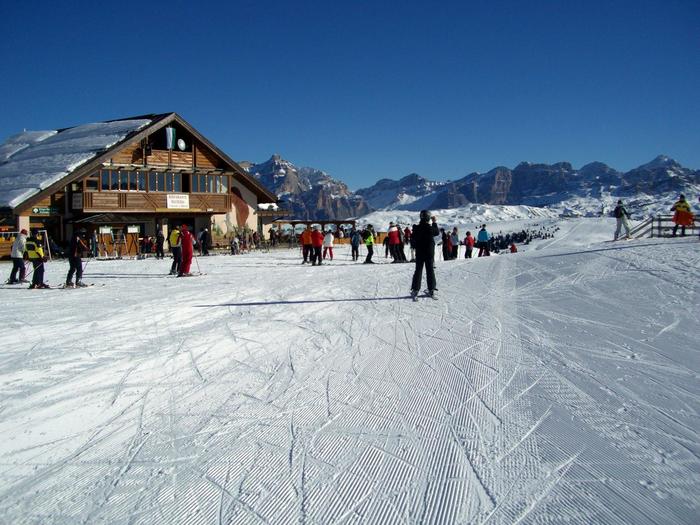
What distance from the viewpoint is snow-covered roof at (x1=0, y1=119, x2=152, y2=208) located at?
27.9 m

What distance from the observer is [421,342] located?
6.56 meters

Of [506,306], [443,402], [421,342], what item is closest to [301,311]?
[421,342]

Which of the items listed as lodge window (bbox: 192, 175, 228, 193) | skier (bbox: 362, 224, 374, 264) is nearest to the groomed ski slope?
skier (bbox: 362, 224, 374, 264)

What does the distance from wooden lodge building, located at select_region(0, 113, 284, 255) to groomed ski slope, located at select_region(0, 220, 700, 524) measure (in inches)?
890

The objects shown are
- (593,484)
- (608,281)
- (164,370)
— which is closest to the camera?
(593,484)

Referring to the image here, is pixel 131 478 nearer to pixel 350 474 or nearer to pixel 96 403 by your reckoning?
pixel 350 474

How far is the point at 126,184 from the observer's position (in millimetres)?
30828

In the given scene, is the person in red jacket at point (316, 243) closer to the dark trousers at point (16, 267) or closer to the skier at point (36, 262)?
the skier at point (36, 262)

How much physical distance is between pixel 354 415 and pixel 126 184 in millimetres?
30360

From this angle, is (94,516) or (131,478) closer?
(94,516)

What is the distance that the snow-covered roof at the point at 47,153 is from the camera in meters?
27.9

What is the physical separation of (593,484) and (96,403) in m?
3.87

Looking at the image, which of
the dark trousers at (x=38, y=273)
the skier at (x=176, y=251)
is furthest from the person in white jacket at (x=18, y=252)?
the skier at (x=176, y=251)

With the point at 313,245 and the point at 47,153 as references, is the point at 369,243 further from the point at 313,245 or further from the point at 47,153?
the point at 47,153
